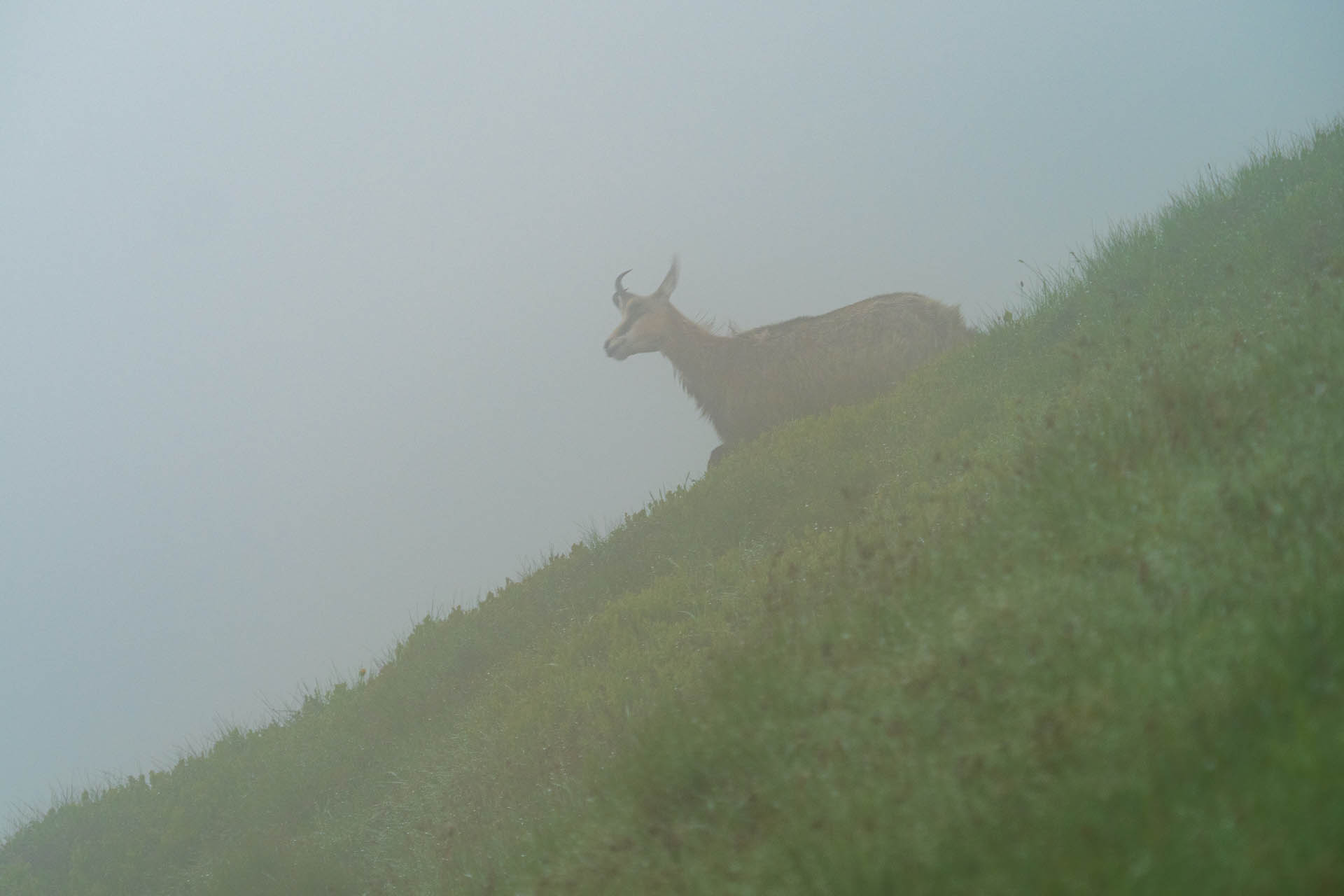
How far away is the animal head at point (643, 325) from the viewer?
15195 mm

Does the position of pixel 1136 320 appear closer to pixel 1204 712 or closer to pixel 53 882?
pixel 1204 712

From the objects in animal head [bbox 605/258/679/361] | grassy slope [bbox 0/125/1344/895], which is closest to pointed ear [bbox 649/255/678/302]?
animal head [bbox 605/258/679/361]

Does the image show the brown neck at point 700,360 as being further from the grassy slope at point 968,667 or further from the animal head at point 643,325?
the grassy slope at point 968,667

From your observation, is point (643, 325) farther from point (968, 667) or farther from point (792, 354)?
point (968, 667)

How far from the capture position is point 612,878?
3484 mm

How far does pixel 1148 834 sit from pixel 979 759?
0.63 m

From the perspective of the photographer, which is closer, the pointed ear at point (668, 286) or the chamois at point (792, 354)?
the chamois at point (792, 354)

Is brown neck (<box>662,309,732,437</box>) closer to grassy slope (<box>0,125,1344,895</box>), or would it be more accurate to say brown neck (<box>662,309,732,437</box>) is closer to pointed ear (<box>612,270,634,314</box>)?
pointed ear (<box>612,270,634,314</box>)

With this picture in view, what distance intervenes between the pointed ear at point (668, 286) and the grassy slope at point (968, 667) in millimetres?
6560

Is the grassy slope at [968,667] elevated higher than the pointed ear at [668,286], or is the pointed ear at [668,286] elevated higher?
the pointed ear at [668,286]

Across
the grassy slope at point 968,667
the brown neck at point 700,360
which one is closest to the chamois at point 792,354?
the brown neck at point 700,360

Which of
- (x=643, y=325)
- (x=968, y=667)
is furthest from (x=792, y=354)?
(x=968, y=667)

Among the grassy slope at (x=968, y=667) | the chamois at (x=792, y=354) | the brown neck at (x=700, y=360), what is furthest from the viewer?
the brown neck at (x=700, y=360)

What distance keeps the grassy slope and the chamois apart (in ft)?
9.44
